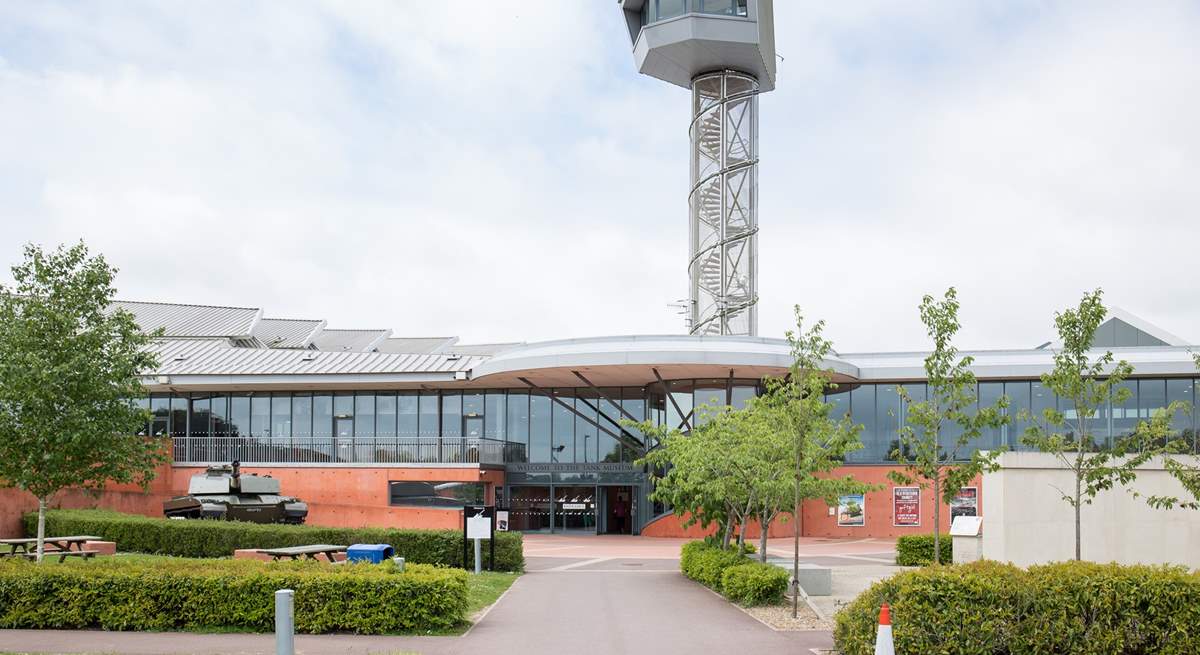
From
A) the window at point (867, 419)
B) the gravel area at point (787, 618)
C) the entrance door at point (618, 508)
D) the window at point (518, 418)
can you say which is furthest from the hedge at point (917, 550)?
the window at point (518, 418)

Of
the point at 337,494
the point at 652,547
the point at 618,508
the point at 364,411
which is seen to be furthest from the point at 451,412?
the point at 652,547

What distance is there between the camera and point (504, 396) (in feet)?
138

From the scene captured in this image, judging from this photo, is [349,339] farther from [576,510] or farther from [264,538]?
[264,538]

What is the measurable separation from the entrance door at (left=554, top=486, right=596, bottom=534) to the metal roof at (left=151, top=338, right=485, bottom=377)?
19.2 feet

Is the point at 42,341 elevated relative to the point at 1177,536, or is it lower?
elevated

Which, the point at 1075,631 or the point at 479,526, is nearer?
the point at 1075,631

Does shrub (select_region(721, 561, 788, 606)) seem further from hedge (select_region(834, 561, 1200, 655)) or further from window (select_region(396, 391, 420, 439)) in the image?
window (select_region(396, 391, 420, 439))

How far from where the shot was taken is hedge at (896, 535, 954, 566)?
88.0 feet

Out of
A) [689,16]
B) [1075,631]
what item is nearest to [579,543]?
[689,16]

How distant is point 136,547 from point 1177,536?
21.3 meters

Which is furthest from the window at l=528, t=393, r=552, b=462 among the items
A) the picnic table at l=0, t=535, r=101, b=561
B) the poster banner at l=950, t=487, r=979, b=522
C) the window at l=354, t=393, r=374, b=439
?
the picnic table at l=0, t=535, r=101, b=561

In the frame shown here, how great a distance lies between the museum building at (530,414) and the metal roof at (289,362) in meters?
0.10

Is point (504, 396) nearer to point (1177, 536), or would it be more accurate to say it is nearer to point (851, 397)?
point (851, 397)

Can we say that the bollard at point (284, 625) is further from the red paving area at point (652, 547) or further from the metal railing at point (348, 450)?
the metal railing at point (348, 450)
